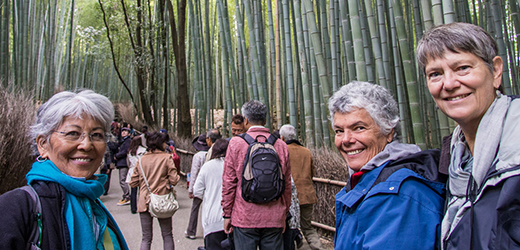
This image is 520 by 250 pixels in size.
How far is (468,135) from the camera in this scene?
2.93ft

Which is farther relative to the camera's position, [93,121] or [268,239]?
[268,239]

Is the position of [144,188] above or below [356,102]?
below

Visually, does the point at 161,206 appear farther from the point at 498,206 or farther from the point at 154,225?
the point at 498,206

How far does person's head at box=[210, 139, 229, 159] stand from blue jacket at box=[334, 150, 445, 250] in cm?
225

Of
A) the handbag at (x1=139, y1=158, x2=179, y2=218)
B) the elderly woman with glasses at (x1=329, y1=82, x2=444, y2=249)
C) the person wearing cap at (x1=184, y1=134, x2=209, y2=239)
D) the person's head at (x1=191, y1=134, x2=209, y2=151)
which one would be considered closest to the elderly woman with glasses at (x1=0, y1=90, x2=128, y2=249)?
the elderly woman with glasses at (x1=329, y1=82, x2=444, y2=249)

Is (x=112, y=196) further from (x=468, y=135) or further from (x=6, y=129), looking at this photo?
(x=468, y=135)

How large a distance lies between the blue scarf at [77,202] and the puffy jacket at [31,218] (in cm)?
2

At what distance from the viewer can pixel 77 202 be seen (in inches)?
41.7

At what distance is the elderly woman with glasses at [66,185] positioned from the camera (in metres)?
0.93

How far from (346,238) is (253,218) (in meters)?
1.28

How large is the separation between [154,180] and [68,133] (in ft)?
7.05

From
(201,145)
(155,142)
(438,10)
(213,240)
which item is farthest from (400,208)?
(201,145)

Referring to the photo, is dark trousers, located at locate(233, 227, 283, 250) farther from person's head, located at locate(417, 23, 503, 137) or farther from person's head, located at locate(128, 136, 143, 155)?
person's head, located at locate(128, 136, 143, 155)

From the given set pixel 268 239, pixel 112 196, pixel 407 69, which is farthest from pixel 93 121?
pixel 112 196
